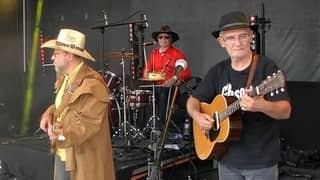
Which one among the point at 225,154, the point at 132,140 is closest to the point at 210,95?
the point at 225,154

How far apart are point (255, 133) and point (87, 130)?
110 centimetres

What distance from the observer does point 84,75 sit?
10.8 ft

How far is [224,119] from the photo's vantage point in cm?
283

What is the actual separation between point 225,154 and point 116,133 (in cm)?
429

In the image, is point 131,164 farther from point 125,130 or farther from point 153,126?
point 153,126

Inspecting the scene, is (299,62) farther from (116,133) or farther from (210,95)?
(210,95)

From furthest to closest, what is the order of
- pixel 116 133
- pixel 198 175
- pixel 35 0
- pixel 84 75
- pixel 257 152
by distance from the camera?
pixel 35 0
pixel 116 133
pixel 198 175
pixel 84 75
pixel 257 152

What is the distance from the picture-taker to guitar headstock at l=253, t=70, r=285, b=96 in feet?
7.94

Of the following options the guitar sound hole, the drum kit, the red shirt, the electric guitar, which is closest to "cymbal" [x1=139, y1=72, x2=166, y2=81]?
the drum kit

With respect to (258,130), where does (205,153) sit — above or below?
below

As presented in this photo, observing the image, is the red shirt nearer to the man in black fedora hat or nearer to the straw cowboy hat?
the straw cowboy hat

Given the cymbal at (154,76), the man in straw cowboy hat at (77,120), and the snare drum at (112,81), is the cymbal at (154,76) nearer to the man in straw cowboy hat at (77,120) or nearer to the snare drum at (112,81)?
the snare drum at (112,81)

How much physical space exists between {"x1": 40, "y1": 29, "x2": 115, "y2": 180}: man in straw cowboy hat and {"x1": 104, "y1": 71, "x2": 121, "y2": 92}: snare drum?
3.30 meters

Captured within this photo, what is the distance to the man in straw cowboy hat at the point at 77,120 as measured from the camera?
3137 mm
